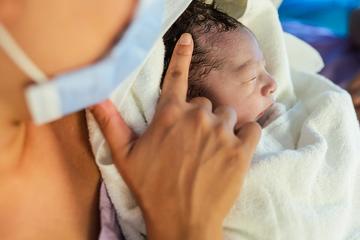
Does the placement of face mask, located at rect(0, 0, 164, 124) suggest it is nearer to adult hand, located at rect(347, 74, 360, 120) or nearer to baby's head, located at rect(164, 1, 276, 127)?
baby's head, located at rect(164, 1, 276, 127)

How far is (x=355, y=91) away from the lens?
1.40 m

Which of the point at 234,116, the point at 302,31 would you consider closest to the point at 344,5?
the point at 302,31

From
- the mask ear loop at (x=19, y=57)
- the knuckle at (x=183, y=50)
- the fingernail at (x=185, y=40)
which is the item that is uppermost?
the mask ear loop at (x=19, y=57)

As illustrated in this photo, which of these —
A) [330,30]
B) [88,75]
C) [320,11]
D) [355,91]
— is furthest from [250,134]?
[320,11]

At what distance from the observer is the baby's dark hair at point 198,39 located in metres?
0.98

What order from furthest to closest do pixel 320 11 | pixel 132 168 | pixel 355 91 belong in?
pixel 320 11, pixel 355 91, pixel 132 168

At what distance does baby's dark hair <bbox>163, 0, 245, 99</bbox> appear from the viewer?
0.98m

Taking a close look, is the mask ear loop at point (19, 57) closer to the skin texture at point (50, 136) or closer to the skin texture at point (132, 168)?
the skin texture at point (50, 136)

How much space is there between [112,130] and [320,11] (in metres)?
1.37

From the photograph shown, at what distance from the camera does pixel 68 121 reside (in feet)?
2.79

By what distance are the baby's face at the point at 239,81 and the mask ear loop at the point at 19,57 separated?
1.50ft

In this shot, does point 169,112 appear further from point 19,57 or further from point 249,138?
point 19,57

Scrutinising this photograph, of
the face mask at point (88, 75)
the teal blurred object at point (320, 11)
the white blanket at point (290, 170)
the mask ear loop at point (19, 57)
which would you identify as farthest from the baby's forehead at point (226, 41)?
the teal blurred object at point (320, 11)

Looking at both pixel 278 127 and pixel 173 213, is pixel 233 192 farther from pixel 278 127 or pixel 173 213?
pixel 278 127
